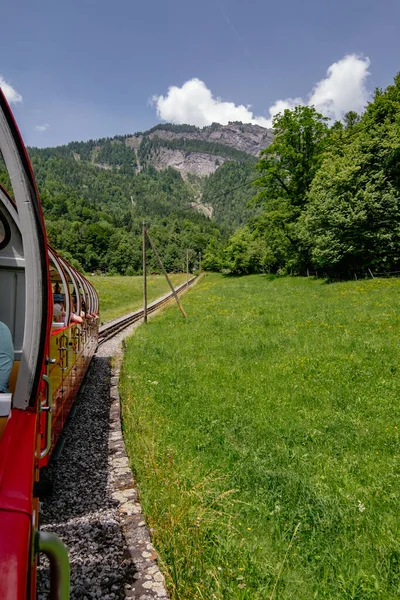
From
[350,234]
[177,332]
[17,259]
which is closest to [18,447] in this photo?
[17,259]

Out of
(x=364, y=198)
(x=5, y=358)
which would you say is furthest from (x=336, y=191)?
(x=5, y=358)

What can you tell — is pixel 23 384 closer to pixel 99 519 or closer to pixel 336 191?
pixel 99 519

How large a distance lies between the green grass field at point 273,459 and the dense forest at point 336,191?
1531 centimetres

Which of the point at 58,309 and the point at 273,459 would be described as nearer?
the point at 273,459

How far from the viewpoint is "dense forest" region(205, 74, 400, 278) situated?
25547mm

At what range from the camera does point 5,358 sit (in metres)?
2.69

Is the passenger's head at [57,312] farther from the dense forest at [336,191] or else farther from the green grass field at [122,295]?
the green grass field at [122,295]

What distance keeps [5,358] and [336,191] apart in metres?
28.0

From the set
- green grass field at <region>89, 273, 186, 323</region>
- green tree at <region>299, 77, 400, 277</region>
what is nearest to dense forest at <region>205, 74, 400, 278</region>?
green tree at <region>299, 77, 400, 277</region>

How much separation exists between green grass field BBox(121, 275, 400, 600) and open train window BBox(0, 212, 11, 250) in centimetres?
321

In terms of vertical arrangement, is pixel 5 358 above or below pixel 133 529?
above

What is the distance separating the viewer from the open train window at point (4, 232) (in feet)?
12.1

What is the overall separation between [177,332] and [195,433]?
931cm

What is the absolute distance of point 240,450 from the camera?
6.12 meters
